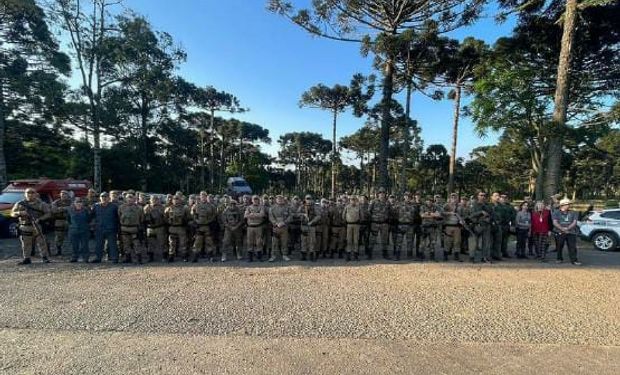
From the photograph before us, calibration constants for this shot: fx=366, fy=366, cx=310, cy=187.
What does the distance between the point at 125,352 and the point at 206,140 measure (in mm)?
43192

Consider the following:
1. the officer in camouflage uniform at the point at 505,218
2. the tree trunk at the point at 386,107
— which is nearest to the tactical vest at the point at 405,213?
the officer in camouflage uniform at the point at 505,218

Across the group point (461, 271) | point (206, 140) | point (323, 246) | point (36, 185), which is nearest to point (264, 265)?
point (323, 246)

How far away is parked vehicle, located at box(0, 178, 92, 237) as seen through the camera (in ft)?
38.7

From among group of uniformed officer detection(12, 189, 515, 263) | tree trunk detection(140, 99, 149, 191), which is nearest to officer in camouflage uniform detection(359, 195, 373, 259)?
group of uniformed officer detection(12, 189, 515, 263)

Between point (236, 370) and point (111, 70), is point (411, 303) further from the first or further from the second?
point (111, 70)

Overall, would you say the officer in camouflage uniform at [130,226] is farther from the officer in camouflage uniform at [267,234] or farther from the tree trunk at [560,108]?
the tree trunk at [560,108]

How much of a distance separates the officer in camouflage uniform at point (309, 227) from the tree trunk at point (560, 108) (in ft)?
34.9

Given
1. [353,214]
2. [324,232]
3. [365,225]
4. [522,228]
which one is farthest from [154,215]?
[522,228]

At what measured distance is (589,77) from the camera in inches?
723

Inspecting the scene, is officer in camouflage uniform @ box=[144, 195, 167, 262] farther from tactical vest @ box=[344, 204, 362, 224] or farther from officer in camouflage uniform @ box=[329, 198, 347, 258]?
tactical vest @ box=[344, 204, 362, 224]

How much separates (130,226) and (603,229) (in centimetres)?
1441

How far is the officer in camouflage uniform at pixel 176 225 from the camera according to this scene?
8.95 metres

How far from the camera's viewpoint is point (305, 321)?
4.84 m

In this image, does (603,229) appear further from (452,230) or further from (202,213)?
(202,213)
